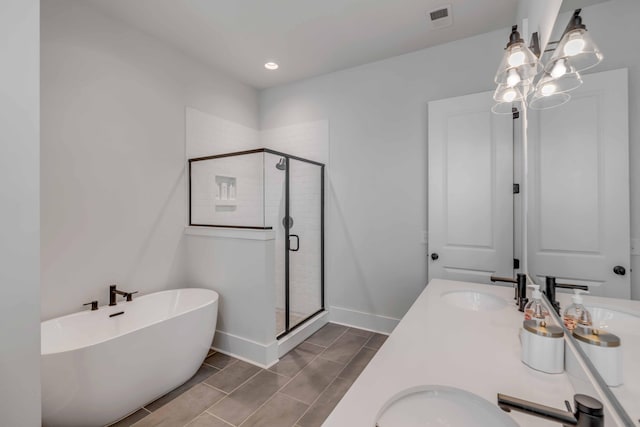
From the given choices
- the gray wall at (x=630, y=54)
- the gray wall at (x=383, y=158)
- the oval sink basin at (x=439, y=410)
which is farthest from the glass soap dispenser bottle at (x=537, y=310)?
the gray wall at (x=383, y=158)

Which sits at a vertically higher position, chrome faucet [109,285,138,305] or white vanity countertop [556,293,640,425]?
white vanity countertop [556,293,640,425]

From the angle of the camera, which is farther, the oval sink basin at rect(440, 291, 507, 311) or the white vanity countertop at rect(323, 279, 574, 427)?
the oval sink basin at rect(440, 291, 507, 311)

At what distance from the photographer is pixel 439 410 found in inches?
33.1

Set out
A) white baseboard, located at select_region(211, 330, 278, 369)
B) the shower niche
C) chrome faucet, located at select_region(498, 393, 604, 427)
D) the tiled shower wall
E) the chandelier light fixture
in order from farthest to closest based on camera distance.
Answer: the shower niche
the tiled shower wall
white baseboard, located at select_region(211, 330, 278, 369)
the chandelier light fixture
chrome faucet, located at select_region(498, 393, 604, 427)

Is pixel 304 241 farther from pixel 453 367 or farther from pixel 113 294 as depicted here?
pixel 453 367

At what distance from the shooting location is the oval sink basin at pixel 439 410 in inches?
30.8

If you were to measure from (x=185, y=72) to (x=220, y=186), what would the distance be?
46.9 inches

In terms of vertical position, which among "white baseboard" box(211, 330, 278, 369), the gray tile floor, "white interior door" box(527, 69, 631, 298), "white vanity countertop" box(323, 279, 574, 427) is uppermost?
"white interior door" box(527, 69, 631, 298)

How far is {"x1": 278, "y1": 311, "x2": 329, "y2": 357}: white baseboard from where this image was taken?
2.62 m

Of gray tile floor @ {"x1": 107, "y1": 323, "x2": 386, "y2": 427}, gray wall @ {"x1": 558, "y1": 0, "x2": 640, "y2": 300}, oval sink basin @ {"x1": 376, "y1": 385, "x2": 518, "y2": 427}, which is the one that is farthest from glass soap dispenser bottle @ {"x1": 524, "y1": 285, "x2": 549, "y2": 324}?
gray tile floor @ {"x1": 107, "y1": 323, "x2": 386, "y2": 427}

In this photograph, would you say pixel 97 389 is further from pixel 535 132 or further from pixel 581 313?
pixel 535 132

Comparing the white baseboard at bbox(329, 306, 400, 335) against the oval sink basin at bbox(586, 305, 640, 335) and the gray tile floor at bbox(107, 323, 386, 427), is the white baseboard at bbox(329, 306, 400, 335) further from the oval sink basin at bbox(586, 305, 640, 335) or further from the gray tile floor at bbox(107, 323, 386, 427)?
the oval sink basin at bbox(586, 305, 640, 335)

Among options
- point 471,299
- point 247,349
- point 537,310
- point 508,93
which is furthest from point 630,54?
point 247,349

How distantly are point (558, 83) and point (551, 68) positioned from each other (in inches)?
5.0
